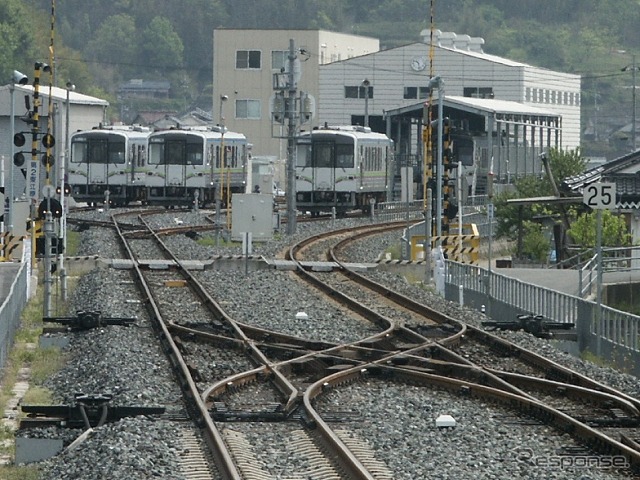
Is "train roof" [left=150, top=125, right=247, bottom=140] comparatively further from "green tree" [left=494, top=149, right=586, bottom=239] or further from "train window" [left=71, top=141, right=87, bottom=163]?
"green tree" [left=494, top=149, right=586, bottom=239]

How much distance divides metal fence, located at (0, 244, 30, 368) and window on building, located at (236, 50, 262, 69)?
60.8 m

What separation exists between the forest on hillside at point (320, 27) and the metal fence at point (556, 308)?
13403cm

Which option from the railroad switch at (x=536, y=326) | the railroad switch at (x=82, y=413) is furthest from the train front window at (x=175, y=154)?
the railroad switch at (x=82, y=413)

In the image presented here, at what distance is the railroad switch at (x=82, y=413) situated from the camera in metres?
13.5

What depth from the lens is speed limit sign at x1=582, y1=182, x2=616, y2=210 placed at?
1961cm

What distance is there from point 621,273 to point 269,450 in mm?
16384

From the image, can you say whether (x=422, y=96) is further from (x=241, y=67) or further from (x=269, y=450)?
(x=269, y=450)

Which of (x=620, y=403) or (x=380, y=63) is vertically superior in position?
(x=380, y=63)

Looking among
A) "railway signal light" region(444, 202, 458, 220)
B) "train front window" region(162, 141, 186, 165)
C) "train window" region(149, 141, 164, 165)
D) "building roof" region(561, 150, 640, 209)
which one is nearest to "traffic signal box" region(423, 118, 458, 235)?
"railway signal light" region(444, 202, 458, 220)

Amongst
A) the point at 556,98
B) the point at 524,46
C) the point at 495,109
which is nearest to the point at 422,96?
the point at 556,98

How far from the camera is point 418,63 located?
7819 cm

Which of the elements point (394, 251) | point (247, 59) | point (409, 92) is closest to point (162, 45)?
point (247, 59)

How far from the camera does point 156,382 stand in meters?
15.9

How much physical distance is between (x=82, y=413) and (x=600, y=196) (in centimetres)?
837
